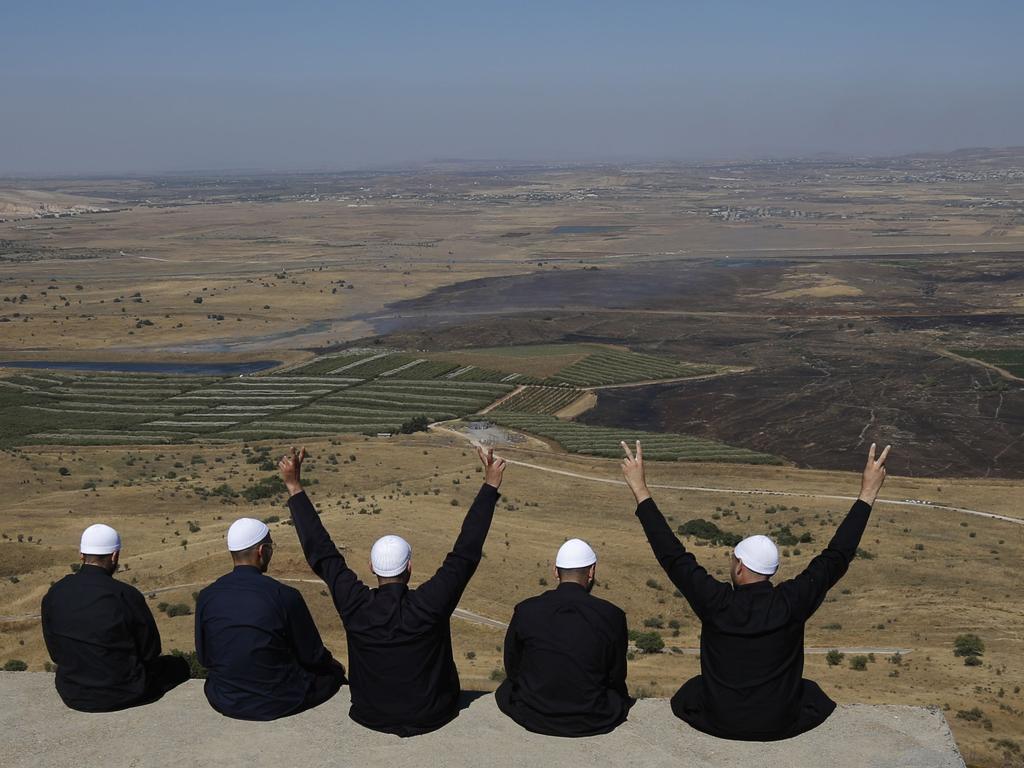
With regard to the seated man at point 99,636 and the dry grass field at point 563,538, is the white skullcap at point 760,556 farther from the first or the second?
the dry grass field at point 563,538

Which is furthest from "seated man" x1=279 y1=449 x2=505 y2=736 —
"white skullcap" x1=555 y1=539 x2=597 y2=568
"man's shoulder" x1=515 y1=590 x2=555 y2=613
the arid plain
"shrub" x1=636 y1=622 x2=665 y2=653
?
"shrub" x1=636 y1=622 x2=665 y2=653

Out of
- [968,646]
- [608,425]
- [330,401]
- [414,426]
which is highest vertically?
[968,646]

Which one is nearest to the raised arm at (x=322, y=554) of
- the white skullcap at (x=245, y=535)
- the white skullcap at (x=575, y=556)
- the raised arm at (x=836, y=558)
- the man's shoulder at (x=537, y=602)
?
the white skullcap at (x=245, y=535)

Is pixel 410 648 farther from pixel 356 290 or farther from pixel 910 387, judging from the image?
pixel 356 290

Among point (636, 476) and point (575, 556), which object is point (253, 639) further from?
point (636, 476)

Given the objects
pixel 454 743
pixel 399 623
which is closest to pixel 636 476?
pixel 399 623
